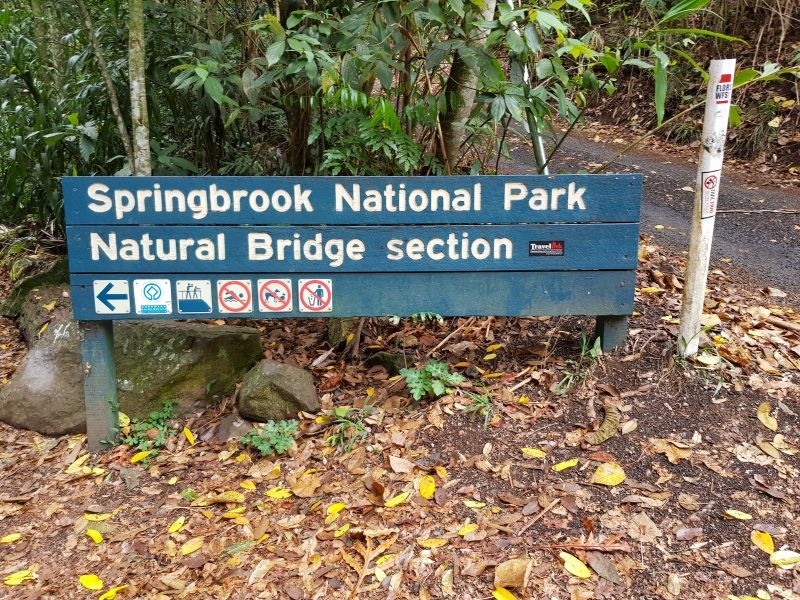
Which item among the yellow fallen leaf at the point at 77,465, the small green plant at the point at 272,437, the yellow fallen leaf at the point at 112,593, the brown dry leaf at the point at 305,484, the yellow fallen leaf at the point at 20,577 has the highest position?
the small green plant at the point at 272,437

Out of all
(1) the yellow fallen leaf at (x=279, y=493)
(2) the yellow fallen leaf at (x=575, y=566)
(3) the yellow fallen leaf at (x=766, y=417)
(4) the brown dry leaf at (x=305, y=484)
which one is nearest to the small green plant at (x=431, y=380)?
(4) the brown dry leaf at (x=305, y=484)

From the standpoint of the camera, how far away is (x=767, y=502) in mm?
2676

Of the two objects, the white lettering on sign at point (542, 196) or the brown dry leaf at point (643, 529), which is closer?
the brown dry leaf at point (643, 529)

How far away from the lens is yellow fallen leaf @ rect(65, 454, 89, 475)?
3.30 m

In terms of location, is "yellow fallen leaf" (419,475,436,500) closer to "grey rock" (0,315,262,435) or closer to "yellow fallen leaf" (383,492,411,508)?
"yellow fallen leaf" (383,492,411,508)

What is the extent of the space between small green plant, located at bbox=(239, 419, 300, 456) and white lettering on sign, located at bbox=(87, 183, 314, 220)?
3.33 feet

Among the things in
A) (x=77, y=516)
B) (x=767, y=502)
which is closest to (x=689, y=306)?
(x=767, y=502)

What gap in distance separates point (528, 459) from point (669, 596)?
819 mm

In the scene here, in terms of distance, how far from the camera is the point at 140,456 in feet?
11.0

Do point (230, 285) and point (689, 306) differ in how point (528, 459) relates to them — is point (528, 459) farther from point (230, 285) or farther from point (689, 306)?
point (230, 285)

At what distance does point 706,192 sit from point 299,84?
6.98ft

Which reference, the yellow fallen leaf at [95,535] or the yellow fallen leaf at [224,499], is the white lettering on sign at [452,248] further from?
the yellow fallen leaf at [95,535]

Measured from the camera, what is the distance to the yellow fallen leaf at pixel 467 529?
262 cm

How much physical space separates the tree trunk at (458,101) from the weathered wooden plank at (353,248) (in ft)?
2.63
